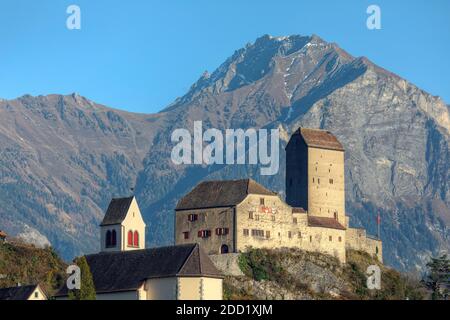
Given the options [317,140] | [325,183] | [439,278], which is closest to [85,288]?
[325,183]

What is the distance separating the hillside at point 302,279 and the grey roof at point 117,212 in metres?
13.8

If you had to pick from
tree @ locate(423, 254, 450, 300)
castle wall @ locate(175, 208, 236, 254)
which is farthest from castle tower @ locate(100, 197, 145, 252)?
tree @ locate(423, 254, 450, 300)

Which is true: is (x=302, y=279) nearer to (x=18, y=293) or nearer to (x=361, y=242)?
(x=361, y=242)

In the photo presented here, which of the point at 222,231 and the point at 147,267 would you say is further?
the point at 222,231

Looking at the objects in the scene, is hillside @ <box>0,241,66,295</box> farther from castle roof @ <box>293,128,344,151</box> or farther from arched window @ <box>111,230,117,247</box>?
castle roof @ <box>293,128,344,151</box>

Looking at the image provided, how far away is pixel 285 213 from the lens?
170875 millimetres

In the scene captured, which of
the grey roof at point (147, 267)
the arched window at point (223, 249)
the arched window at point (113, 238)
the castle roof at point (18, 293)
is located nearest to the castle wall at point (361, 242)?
the arched window at point (223, 249)

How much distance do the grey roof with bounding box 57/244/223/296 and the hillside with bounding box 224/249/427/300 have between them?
17.1 m

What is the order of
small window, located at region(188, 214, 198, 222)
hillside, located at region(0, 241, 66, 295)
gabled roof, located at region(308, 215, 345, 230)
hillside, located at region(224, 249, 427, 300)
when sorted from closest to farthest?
hillside, located at region(0, 241, 66, 295)
hillside, located at region(224, 249, 427, 300)
small window, located at region(188, 214, 198, 222)
gabled roof, located at region(308, 215, 345, 230)

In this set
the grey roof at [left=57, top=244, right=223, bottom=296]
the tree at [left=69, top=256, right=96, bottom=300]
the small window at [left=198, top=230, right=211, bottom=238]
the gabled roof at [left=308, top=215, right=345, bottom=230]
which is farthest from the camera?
the gabled roof at [left=308, top=215, right=345, bottom=230]

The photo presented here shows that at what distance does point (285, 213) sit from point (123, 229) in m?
19.7

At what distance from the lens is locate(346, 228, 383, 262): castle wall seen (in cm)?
18474

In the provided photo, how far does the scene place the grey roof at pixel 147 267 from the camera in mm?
135250

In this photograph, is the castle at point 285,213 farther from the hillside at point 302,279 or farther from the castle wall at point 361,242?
the hillside at point 302,279
